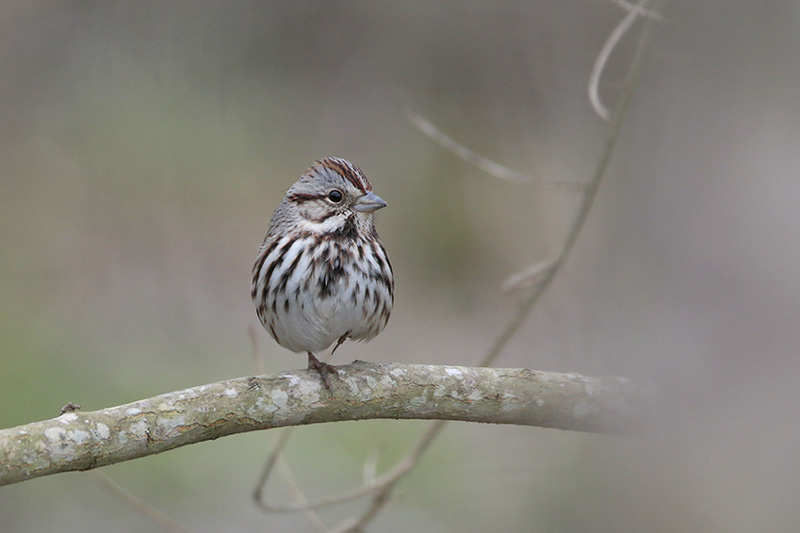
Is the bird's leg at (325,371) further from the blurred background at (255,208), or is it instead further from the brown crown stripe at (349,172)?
the blurred background at (255,208)

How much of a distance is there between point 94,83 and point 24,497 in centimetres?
417

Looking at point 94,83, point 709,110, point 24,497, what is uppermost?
point 709,110

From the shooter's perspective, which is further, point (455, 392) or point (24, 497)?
point (24, 497)

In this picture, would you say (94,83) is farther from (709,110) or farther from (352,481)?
(709,110)

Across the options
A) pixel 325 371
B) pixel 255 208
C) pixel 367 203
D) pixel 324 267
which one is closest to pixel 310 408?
pixel 325 371

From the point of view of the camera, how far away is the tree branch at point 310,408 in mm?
2592

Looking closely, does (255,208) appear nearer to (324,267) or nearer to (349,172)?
(349,172)

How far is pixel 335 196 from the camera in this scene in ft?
12.2

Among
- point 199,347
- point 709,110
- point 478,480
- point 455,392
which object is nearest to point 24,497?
point 199,347

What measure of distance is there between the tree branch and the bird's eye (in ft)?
2.48

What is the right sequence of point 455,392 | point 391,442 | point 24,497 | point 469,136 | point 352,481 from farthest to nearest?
point 469,136
point 391,442
point 352,481
point 24,497
point 455,392

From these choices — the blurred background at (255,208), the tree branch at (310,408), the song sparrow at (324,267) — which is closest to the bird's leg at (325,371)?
the tree branch at (310,408)

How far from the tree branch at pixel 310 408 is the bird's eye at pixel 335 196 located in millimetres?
756

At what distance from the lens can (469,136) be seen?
30.6ft
